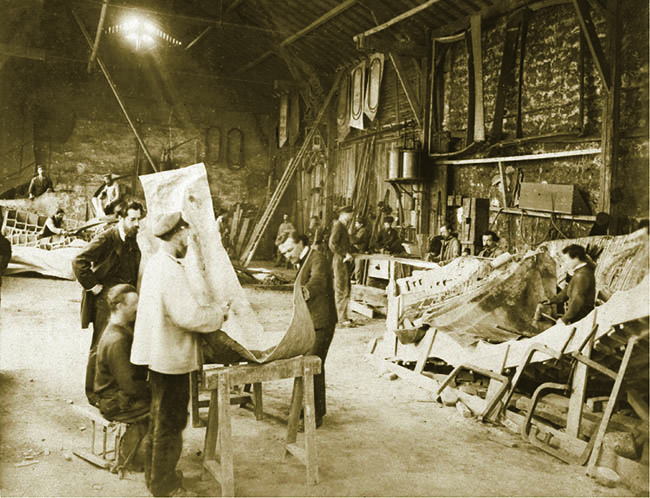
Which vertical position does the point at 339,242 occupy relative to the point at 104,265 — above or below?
above

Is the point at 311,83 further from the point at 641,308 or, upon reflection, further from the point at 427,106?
the point at 641,308

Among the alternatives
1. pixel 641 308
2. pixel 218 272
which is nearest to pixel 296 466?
pixel 218 272

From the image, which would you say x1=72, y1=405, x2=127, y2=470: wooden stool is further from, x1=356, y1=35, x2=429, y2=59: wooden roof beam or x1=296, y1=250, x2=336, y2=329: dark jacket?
x1=356, y1=35, x2=429, y2=59: wooden roof beam

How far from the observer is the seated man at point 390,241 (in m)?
12.3

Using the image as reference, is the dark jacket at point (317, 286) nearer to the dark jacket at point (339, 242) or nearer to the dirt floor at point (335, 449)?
the dirt floor at point (335, 449)

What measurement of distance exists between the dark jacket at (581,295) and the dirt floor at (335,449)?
142 centimetres

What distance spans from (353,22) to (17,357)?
10.8 meters

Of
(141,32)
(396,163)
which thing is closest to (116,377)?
(396,163)

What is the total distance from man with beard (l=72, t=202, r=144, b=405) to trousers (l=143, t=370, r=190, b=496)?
5.43 ft

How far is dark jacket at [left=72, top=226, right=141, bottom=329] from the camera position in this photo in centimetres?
511

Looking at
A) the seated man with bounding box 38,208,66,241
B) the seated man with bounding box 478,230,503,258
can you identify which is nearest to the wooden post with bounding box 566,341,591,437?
the seated man with bounding box 478,230,503,258

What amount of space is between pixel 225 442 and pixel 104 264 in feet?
7.60

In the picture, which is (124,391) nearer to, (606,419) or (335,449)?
(335,449)

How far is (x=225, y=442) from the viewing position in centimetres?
365
